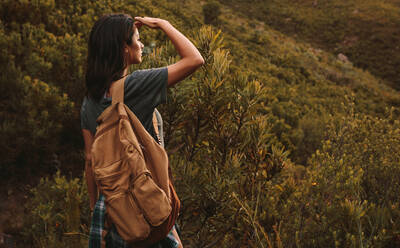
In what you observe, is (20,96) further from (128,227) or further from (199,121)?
(128,227)

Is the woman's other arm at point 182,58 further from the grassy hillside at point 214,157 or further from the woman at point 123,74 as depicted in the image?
the grassy hillside at point 214,157

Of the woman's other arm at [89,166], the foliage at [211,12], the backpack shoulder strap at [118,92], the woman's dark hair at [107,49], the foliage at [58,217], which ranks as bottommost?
the foliage at [58,217]

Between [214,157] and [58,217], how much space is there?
1.74 m

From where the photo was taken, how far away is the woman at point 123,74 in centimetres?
124

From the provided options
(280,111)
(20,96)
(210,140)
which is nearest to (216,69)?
(210,140)

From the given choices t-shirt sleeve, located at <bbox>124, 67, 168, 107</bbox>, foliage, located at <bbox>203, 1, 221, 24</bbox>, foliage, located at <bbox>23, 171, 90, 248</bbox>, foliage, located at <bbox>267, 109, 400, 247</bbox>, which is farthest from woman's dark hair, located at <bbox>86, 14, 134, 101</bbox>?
foliage, located at <bbox>203, 1, 221, 24</bbox>

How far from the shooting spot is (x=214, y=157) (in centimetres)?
227

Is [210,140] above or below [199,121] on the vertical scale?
below

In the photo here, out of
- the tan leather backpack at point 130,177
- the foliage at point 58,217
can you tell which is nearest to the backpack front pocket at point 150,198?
the tan leather backpack at point 130,177

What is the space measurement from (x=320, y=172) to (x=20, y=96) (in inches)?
129

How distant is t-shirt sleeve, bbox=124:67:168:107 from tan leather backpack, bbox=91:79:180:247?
0.26 ft

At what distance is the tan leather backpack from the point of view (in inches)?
44.6

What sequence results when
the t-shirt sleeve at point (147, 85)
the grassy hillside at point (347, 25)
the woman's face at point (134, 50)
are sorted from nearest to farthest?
the t-shirt sleeve at point (147, 85)
the woman's face at point (134, 50)
the grassy hillside at point (347, 25)

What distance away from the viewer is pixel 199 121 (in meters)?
2.22
